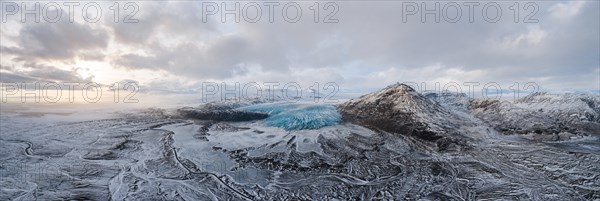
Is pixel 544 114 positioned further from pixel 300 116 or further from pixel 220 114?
pixel 220 114

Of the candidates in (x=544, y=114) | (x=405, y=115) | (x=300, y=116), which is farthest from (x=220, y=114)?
(x=544, y=114)

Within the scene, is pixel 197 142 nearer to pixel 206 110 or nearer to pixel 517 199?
pixel 206 110

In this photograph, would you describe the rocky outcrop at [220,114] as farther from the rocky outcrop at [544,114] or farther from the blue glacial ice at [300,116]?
the rocky outcrop at [544,114]

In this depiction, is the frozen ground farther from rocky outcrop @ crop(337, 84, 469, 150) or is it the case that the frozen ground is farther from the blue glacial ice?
rocky outcrop @ crop(337, 84, 469, 150)

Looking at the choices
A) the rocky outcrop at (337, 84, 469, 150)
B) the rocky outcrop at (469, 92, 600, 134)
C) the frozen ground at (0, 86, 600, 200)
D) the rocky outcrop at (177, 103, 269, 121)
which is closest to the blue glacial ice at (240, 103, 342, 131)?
the frozen ground at (0, 86, 600, 200)

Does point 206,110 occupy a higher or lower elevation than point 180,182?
higher

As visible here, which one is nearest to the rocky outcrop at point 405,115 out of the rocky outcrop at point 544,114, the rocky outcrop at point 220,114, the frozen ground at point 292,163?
the frozen ground at point 292,163

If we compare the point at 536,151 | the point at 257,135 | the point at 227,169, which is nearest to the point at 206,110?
the point at 257,135
